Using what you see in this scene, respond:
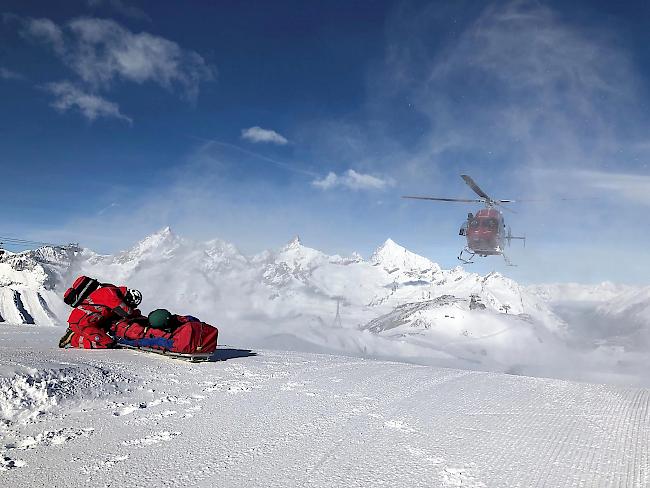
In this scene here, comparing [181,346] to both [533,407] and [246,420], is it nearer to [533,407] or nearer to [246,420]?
[246,420]

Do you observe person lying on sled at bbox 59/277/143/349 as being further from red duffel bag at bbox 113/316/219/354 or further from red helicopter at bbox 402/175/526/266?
red helicopter at bbox 402/175/526/266

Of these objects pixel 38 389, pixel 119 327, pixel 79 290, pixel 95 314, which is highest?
pixel 79 290

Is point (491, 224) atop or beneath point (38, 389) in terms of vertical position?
atop

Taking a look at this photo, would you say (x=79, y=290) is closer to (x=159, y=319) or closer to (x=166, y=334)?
(x=159, y=319)

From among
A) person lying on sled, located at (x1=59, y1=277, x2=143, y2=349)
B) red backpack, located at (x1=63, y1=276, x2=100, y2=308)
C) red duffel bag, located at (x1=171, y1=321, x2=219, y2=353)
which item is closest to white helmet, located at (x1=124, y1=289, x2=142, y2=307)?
person lying on sled, located at (x1=59, y1=277, x2=143, y2=349)

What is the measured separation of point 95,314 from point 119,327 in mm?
520

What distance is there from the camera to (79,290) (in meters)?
8.45

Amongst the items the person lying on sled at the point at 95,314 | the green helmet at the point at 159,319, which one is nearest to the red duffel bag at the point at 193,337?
the green helmet at the point at 159,319

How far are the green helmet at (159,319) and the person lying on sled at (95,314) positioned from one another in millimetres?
641

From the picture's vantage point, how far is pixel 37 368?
5.39 metres

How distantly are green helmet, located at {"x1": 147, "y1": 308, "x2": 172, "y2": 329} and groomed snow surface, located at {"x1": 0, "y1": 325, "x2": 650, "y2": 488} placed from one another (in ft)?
2.73

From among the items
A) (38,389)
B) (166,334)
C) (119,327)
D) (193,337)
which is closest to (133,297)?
(119,327)

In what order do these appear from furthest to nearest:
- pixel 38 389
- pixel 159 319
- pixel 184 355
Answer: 1. pixel 159 319
2. pixel 184 355
3. pixel 38 389

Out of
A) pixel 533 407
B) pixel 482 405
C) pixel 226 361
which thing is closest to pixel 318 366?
pixel 226 361
